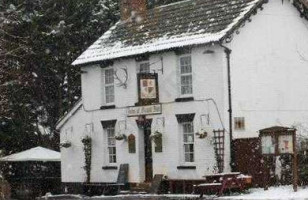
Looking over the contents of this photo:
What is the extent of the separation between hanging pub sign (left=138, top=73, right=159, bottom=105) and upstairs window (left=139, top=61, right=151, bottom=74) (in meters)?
1.13

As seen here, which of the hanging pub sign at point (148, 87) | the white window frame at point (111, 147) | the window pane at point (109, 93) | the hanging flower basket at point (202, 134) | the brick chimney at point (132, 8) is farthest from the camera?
the brick chimney at point (132, 8)

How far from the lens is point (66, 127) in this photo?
36906mm

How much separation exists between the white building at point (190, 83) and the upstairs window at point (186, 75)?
0.04 metres

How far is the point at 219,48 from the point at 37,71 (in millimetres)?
20258

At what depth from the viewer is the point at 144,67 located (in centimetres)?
3206

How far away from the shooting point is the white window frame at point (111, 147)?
33.8 meters

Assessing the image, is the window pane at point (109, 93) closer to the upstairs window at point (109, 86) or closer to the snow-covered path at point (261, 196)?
the upstairs window at point (109, 86)

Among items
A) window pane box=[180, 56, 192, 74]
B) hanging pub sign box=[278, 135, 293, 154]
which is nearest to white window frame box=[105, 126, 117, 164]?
window pane box=[180, 56, 192, 74]

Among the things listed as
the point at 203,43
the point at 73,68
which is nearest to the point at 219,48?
the point at 203,43

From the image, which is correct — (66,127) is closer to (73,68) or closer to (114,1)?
(73,68)

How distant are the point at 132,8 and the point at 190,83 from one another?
7592mm

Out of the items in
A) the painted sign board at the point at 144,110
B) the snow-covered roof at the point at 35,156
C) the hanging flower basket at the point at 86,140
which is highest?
the painted sign board at the point at 144,110

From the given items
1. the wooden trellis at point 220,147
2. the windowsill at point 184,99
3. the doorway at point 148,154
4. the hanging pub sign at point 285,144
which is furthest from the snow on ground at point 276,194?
the doorway at point 148,154

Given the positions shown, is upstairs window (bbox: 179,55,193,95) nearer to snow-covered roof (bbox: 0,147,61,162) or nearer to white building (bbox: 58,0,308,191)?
white building (bbox: 58,0,308,191)
